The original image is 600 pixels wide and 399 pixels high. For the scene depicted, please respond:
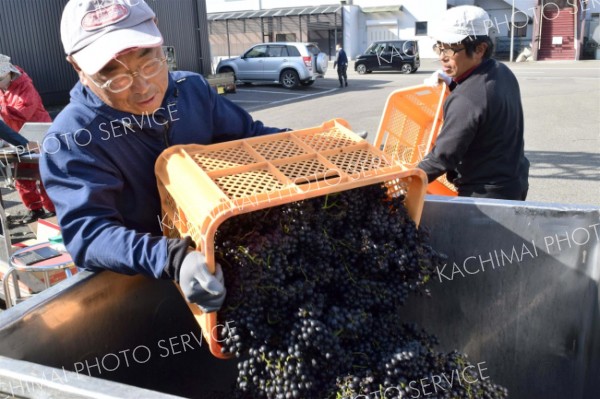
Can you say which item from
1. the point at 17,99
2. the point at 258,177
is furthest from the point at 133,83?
the point at 17,99

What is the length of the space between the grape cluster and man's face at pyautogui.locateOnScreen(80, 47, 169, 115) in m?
0.55

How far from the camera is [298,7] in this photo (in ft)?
118

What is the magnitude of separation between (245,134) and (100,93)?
2.20ft

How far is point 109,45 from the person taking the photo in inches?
69.9

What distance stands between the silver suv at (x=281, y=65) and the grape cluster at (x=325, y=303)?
1762 cm

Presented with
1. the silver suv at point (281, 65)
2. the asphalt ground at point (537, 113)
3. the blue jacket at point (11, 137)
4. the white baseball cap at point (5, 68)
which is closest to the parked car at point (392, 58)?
the asphalt ground at point (537, 113)

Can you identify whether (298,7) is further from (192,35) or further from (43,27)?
(43,27)

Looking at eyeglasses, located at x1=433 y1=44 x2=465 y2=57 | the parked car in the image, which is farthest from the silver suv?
eyeglasses, located at x1=433 y1=44 x2=465 y2=57

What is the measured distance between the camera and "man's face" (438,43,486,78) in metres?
2.85

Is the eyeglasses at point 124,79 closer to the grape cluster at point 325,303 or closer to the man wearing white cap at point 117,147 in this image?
the man wearing white cap at point 117,147

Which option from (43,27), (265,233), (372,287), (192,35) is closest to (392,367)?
(372,287)

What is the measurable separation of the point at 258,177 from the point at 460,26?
5.29 ft

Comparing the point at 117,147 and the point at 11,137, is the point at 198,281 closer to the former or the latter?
the point at 117,147

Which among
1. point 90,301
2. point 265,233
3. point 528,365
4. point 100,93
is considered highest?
point 100,93
